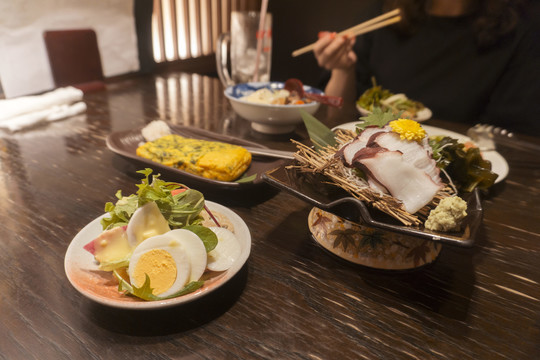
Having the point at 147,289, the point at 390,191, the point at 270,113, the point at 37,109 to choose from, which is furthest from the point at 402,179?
the point at 37,109

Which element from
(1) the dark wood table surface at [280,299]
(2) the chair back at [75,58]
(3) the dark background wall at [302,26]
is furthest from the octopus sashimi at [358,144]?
(3) the dark background wall at [302,26]

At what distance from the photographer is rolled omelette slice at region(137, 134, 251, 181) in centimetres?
108

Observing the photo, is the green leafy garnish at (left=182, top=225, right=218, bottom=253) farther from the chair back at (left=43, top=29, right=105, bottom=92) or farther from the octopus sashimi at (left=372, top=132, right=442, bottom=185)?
the chair back at (left=43, top=29, right=105, bottom=92)

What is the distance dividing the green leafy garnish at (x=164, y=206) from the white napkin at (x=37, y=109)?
1.12 m

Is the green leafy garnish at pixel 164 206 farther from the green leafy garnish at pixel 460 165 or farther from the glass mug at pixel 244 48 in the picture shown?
the glass mug at pixel 244 48

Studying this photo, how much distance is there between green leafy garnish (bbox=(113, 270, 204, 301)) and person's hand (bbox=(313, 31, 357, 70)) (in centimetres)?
175

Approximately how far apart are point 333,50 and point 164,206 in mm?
1654

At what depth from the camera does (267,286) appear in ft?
2.60

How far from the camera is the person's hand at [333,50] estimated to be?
204cm

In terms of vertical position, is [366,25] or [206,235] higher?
[366,25]

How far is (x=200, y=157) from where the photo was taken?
1128mm

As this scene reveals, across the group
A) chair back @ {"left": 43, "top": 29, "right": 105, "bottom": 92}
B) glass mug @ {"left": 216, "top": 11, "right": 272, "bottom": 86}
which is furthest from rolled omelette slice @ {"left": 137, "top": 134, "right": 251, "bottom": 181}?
chair back @ {"left": 43, "top": 29, "right": 105, "bottom": 92}

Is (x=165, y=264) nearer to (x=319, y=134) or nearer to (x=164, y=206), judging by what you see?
(x=164, y=206)

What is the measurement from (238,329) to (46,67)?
259cm
